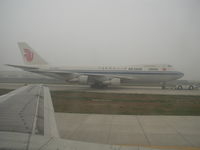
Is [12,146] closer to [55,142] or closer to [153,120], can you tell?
[55,142]

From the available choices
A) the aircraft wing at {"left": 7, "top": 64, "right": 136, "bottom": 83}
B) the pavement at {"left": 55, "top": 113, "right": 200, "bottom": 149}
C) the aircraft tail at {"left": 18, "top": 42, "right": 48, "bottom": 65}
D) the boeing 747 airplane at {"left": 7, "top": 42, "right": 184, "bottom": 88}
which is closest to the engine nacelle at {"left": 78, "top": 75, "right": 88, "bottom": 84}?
A: the boeing 747 airplane at {"left": 7, "top": 42, "right": 184, "bottom": 88}

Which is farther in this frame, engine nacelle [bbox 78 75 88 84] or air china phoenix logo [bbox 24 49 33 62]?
air china phoenix logo [bbox 24 49 33 62]

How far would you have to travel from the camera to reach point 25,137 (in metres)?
1.70

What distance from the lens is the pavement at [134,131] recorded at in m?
4.27

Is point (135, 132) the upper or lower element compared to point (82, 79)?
lower

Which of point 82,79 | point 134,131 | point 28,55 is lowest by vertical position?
point 134,131

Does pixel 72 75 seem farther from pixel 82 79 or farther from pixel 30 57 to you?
pixel 30 57

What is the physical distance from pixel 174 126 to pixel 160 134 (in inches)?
46.2

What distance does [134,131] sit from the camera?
5176 millimetres

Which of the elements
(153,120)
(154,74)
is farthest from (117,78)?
(153,120)

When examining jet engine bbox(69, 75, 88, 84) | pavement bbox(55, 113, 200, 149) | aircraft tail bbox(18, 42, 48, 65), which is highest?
aircraft tail bbox(18, 42, 48, 65)

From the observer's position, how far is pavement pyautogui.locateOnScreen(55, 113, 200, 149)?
→ 4.27 m

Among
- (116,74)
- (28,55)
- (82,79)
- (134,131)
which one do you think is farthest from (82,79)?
(134,131)

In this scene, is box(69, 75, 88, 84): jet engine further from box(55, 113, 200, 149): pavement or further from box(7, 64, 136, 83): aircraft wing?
box(55, 113, 200, 149): pavement
